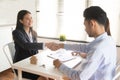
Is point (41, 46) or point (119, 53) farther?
point (119, 53)

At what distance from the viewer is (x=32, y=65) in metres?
1.65

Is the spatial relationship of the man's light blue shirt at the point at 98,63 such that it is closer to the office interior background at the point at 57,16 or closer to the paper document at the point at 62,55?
the paper document at the point at 62,55

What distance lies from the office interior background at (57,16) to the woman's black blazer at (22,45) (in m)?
1.12

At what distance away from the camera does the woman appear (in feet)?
6.57

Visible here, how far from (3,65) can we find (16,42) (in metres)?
1.30

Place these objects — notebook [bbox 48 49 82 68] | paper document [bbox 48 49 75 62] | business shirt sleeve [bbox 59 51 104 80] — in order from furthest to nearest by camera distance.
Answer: paper document [bbox 48 49 75 62], notebook [bbox 48 49 82 68], business shirt sleeve [bbox 59 51 104 80]

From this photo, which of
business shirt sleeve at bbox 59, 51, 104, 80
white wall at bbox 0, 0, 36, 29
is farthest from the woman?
white wall at bbox 0, 0, 36, 29

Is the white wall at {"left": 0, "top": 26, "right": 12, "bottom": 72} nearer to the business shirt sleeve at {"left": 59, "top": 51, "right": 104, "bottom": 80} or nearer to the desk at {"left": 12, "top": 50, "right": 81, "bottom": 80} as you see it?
the desk at {"left": 12, "top": 50, "right": 81, "bottom": 80}

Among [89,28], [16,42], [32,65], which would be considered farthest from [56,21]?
[89,28]

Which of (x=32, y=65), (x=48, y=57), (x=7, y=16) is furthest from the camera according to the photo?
(x=7, y=16)

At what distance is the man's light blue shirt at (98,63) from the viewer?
3.84 feet

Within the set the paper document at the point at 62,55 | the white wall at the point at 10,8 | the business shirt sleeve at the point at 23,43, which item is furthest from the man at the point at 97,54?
the white wall at the point at 10,8

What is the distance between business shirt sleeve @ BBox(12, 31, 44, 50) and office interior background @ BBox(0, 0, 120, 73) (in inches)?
44.7

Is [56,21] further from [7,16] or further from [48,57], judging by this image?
[48,57]
